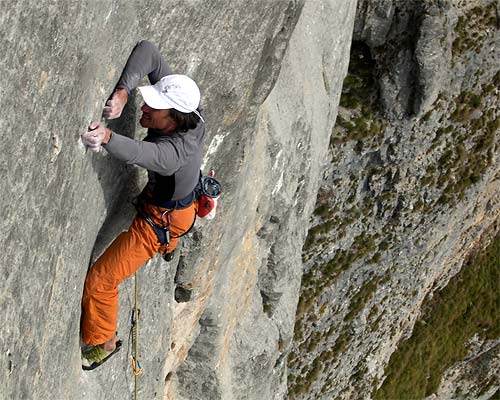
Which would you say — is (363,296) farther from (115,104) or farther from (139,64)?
(115,104)

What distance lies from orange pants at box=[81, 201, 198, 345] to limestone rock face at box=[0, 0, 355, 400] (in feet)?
0.82

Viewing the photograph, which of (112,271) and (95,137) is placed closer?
(95,137)

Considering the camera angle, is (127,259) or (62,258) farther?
(127,259)

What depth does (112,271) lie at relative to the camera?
10.1 metres

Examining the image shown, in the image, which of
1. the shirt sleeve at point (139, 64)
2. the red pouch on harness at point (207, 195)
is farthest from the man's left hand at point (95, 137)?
the red pouch on harness at point (207, 195)

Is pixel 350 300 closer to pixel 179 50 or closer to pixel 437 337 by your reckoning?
pixel 437 337

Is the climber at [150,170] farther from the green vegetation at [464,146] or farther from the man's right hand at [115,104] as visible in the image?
the green vegetation at [464,146]

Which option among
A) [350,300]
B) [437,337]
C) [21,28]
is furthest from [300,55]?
[437,337]

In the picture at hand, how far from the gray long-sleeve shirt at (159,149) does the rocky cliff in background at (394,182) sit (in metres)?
17.2

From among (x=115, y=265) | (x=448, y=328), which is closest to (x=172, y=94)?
(x=115, y=265)

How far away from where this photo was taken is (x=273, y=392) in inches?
923

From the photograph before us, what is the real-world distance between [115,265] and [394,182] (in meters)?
19.2

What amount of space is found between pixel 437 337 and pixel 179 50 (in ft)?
99.7

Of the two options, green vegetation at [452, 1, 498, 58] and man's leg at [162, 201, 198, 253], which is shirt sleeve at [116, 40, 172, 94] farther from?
green vegetation at [452, 1, 498, 58]
